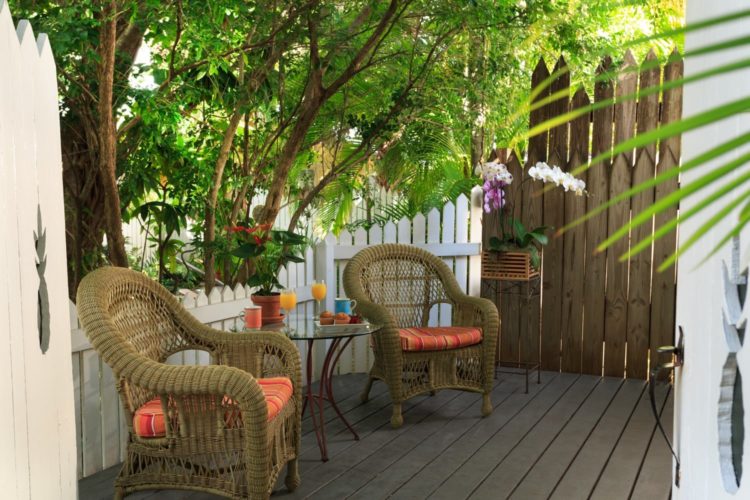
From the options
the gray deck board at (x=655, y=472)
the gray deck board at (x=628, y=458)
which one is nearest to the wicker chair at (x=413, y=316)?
the gray deck board at (x=628, y=458)

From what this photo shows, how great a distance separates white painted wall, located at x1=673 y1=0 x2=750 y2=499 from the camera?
1077 millimetres

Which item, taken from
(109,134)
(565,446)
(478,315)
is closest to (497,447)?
(565,446)

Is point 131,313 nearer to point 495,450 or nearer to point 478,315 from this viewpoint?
point 495,450

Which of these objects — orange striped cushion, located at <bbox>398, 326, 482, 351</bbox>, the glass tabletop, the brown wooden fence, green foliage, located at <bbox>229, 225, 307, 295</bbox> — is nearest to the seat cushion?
the glass tabletop

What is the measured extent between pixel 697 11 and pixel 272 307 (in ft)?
9.42

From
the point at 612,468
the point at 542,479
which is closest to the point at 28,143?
the point at 542,479

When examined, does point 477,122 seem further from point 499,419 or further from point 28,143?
point 28,143

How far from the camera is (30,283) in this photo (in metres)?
2.09

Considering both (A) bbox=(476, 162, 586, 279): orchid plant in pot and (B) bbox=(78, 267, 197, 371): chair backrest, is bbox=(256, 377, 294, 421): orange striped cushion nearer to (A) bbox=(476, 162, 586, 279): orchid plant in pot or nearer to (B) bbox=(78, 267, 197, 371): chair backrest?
(B) bbox=(78, 267, 197, 371): chair backrest

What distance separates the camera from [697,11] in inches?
58.1

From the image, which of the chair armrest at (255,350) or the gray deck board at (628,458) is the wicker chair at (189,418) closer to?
the chair armrest at (255,350)

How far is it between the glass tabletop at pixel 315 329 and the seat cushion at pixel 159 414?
0.48m

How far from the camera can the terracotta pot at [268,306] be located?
3973 millimetres

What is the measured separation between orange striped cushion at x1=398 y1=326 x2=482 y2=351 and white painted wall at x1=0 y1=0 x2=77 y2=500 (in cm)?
246
